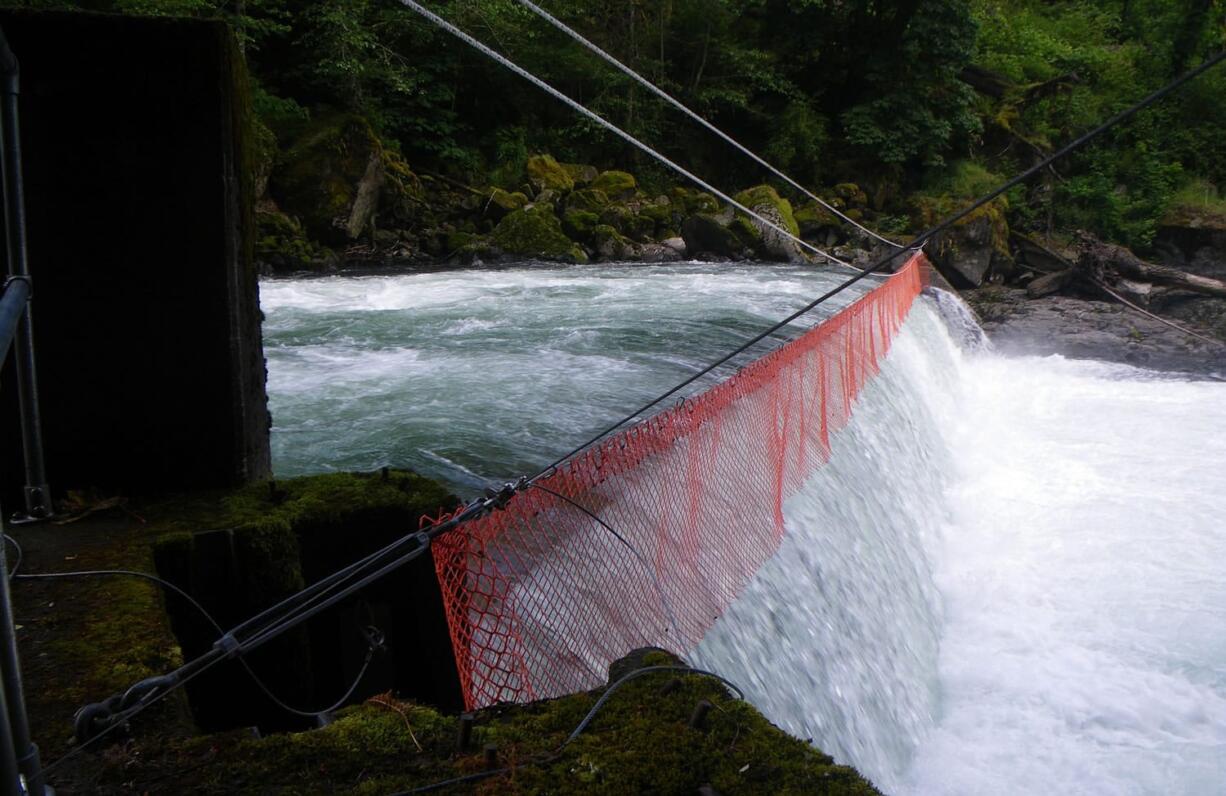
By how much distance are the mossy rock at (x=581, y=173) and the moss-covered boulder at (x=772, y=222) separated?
3799mm

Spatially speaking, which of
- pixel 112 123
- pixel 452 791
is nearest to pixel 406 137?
pixel 112 123

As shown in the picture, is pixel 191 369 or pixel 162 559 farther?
pixel 191 369

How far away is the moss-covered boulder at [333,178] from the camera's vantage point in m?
16.7

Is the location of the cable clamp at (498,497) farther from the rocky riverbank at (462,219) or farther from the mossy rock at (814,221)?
the mossy rock at (814,221)

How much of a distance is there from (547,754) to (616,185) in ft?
65.2

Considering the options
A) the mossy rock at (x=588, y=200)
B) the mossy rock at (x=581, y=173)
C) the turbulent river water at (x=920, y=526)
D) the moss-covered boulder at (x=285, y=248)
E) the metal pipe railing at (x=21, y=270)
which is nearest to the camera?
the metal pipe railing at (x=21, y=270)

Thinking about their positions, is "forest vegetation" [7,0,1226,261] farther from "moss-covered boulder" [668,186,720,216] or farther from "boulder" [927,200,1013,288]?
"boulder" [927,200,1013,288]

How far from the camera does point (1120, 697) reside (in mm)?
4809

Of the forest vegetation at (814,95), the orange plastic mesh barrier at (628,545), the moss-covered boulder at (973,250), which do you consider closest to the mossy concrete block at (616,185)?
the forest vegetation at (814,95)

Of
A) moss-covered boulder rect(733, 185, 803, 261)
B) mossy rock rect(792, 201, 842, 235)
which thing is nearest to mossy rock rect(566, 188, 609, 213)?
moss-covered boulder rect(733, 185, 803, 261)

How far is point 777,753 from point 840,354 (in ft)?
17.5

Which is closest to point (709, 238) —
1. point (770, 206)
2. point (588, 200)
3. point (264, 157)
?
point (770, 206)

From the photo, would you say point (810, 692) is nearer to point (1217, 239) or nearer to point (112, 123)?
point (112, 123)

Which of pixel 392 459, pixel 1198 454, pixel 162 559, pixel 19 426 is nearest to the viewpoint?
pixel 162 559
